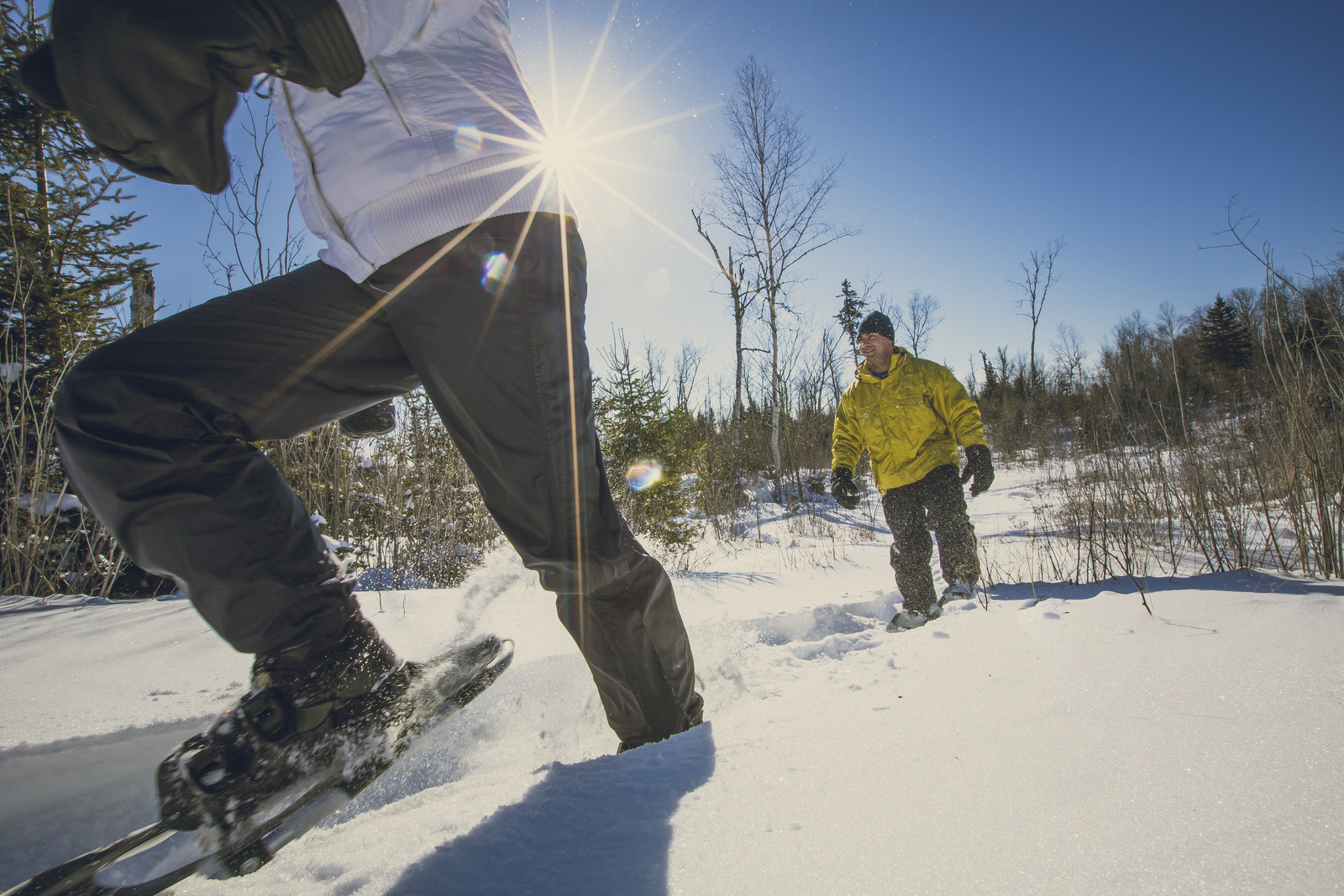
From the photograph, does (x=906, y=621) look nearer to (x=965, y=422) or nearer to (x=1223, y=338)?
(x=965, y=422)

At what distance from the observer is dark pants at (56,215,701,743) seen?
2.35ft

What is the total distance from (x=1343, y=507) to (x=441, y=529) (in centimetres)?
542

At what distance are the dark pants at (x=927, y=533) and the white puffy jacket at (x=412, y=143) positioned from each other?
2435 millimetres

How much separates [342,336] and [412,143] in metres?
0.32

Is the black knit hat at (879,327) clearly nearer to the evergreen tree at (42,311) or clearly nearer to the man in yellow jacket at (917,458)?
the man in yellow jacket at (917,458)

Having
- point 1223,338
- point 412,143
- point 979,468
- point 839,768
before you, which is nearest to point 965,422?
point 979,468

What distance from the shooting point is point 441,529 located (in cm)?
470

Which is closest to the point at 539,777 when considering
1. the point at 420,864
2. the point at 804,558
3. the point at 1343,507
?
the point at 420,864

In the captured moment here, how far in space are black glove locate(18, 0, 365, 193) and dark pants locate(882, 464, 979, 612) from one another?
2.69 metres

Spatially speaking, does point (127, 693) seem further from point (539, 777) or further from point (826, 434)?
point (826, 434)

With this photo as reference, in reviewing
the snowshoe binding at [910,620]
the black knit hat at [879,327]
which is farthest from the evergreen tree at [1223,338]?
the snowshoe binding at [910,620]

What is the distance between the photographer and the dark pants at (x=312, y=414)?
72 centimetres

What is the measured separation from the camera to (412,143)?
785 millimetres

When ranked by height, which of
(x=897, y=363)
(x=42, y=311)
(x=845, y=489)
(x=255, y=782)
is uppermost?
(x=42, y=311)
